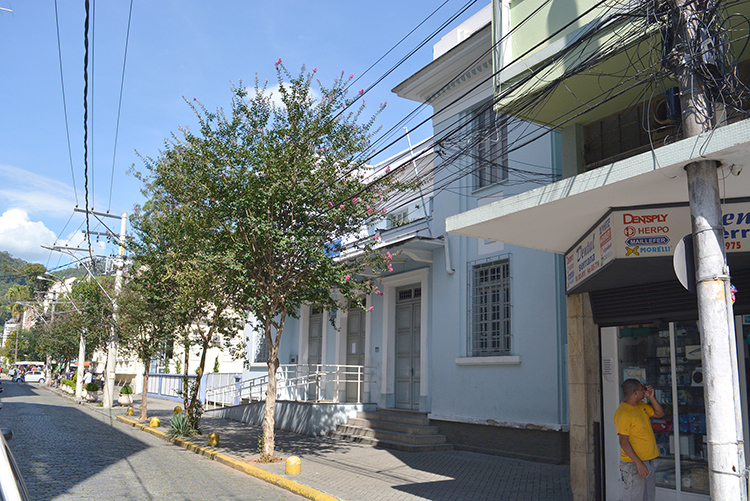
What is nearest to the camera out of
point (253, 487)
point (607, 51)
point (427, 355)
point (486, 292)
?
point (607, 51)

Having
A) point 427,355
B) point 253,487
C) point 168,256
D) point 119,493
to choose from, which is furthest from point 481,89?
point 119,493

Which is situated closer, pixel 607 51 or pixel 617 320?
pixel 607 51

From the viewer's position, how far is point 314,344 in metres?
20.9

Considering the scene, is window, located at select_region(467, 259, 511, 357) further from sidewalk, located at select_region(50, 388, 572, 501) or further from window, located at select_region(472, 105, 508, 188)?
sidewalk, located at select_region(50, 388, 572, 501)

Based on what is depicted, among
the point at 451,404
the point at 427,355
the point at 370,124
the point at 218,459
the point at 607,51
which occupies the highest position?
the point at 370,124

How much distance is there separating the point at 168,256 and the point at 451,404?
776 centimetres

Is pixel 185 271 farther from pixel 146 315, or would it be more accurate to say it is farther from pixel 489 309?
pixel 489 309

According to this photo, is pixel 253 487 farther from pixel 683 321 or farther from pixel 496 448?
pixel 683 321

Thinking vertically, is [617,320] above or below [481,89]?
below

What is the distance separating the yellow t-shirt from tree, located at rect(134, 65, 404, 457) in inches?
234

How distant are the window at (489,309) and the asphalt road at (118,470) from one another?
5.58 m

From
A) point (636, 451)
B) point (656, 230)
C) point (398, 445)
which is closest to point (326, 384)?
point (398, 445)

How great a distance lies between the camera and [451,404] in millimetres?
13445

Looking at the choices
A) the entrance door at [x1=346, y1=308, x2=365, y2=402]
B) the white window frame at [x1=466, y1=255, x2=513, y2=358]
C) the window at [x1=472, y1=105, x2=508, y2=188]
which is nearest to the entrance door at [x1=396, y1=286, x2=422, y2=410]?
the entrance door at [x1=346, y1=308, x2=365, y2=402]
